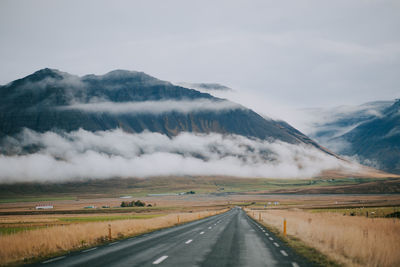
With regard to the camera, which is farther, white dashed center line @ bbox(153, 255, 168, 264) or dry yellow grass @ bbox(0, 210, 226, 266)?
dry yellow grass @ bbox(0, 210, 226, 266)

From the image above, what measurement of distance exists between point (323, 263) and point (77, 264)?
10236 millimetres

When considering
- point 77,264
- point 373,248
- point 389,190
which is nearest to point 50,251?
point 77,264

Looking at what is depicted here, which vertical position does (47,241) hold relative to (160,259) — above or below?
below

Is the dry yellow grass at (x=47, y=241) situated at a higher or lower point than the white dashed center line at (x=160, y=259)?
lower

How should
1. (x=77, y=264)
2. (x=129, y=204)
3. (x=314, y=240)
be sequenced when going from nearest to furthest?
(x=77, y=264) < (x=314, y=240) < (x=129, y=204)

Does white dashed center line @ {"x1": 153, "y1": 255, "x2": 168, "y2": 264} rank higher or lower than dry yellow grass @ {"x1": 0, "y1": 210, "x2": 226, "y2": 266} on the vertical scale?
higher

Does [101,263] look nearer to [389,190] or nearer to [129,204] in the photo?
[129,204]

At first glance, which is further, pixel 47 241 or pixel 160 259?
pixel 47 241

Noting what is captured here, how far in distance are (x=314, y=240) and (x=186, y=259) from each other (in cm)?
986

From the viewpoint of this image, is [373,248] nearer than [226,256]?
Yes

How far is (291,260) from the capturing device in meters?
14.6

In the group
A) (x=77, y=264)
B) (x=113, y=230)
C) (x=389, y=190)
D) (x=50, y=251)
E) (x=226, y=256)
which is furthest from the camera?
(x=389, y=190)

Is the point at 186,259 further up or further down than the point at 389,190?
further up

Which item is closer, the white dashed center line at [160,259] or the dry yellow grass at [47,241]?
the white dashed center line at [160,259]
